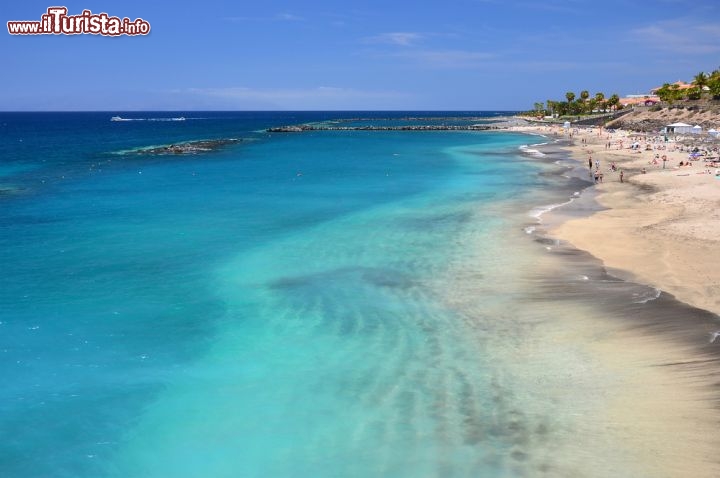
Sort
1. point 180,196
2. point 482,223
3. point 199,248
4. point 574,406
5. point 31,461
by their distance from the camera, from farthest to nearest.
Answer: point 180,196 < point 482,223 < point 199,248 < point 574,406 < point 31,461

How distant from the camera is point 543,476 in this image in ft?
32.3

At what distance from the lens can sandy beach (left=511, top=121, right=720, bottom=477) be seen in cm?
1088

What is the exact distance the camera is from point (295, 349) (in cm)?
1533

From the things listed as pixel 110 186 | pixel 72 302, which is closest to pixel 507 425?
pixel 72 302

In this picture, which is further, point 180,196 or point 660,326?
point 180,196

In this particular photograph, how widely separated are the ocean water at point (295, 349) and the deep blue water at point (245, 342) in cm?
6

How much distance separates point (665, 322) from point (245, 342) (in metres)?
11.8

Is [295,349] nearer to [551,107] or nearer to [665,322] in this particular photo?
[665,322]

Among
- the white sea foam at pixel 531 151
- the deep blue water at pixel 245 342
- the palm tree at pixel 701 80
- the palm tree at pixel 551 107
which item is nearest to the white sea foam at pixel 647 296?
the deep blue water at pixel 245 342

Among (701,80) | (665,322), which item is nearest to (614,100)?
(701,80)

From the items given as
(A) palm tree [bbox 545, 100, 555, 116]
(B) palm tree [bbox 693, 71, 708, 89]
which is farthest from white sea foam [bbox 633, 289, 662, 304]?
(A) palm tree [bbox 545, 100, 555, 116]

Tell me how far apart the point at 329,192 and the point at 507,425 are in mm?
33129

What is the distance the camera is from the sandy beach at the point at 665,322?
10875mm

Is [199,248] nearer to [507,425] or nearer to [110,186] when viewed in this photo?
[507,425]
